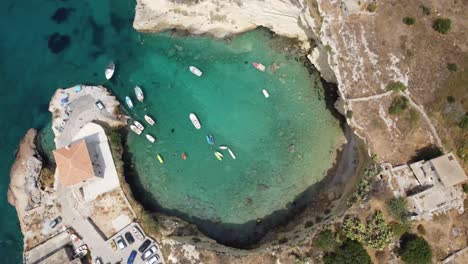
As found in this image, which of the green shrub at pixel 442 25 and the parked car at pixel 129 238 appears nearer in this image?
the green shrub at pixel 442 25

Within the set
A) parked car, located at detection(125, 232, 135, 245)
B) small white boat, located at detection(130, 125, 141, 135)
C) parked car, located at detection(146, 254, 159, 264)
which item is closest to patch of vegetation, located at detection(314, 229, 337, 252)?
parked car, located at detection(146, 254, 159, 264)

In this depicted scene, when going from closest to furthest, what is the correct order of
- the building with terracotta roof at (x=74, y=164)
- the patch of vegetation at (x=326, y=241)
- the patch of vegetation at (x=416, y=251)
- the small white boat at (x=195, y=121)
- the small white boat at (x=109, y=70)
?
the patch of vegetation at (x=416, y=251) < the patch of vegetation at (x=326, y=241) < the building with terracotta roof at (x=74, y=164) < the small white boat at (x=195, y=121) < the small white boat at (x=109, y=70)

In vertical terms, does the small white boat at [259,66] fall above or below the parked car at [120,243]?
above

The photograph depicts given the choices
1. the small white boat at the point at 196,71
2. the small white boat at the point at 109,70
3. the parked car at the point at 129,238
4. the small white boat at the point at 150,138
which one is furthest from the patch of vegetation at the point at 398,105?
the small white boat at the point at 109,70

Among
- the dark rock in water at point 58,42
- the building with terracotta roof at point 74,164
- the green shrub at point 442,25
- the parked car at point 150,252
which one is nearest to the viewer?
the green shrub at point 442,25

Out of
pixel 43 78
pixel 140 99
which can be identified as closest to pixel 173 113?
pixel 140 99

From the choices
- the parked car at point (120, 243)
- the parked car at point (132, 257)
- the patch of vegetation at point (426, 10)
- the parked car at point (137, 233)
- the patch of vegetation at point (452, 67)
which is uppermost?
the patch of vegetation at point (426, 10)

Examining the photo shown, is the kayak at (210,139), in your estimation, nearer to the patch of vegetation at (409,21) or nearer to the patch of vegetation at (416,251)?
the patch of vegetation at (416,251)

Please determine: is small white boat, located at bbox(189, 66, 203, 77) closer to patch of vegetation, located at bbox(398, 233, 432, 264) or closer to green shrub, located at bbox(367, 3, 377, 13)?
green shrub, located at bbox(367, 3, 377, 13)
